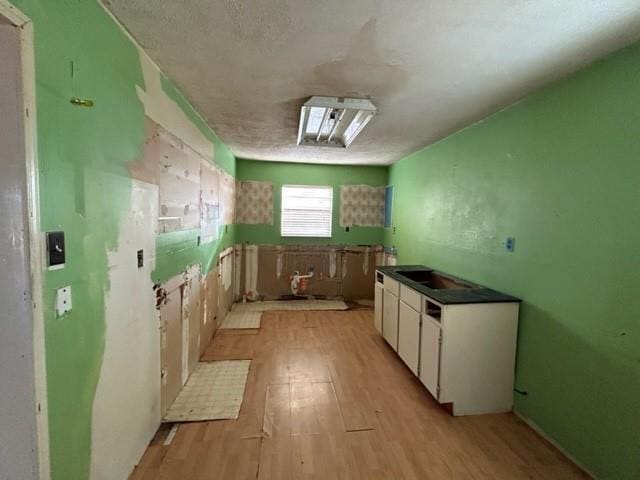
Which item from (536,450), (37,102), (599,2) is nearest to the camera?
(37,102)

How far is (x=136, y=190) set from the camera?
1.70 metres

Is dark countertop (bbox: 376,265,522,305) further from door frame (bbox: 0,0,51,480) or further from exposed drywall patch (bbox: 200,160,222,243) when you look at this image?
door frame (bbox: 0,0,51,480)

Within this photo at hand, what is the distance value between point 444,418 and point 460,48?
8.31 feet

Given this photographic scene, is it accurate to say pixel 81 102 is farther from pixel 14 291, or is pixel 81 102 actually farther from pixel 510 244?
pixel 510 244

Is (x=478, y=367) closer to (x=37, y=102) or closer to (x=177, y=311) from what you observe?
(x=177, y=311)

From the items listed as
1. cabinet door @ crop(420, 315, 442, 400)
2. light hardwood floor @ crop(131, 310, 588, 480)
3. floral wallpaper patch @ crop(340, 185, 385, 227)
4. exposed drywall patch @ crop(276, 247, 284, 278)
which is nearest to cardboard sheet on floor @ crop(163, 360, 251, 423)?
light hardwood floor @ crop(131, 310, 588, 480)

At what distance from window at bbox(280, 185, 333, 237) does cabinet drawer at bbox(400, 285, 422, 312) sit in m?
2.63

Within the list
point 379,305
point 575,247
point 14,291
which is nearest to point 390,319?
point 379,305

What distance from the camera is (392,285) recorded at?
10.9 ft

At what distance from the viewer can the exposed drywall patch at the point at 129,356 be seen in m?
1.44

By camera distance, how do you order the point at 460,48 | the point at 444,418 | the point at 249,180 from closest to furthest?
1. the point at 460,48
2. the point at 444,418
3. the point at 249,180

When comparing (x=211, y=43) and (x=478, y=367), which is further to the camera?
(x=478, y=367)

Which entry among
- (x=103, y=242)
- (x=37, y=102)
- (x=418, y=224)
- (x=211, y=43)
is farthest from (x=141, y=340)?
(x=418, y=224)

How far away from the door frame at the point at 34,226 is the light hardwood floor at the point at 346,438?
938 millimetres
